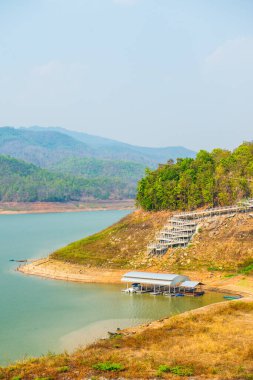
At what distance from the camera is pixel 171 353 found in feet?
106

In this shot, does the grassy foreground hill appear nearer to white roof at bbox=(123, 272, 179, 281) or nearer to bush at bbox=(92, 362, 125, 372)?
white roof at bbox=(123, 272, 179, 281)

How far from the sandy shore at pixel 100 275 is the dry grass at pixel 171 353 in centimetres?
1534

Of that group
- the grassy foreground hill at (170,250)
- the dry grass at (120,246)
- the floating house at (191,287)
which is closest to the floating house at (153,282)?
the floating house at (191,287)

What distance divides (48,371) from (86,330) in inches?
672

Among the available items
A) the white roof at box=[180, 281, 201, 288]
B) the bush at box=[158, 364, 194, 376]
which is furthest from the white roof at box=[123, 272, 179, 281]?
the bush at box=[158, 364, 194, 376]

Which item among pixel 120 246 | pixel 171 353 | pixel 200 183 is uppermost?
pixel 200 183

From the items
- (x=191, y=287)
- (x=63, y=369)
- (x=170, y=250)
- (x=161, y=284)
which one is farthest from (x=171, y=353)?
(x=170, y=250)

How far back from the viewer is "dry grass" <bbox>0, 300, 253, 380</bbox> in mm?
28359

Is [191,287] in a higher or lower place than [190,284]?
lower

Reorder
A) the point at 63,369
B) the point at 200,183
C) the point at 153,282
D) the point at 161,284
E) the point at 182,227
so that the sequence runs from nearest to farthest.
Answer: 1. the point at 63,369
2. the point at 161,284
3. the point at 153,282
4. the point at 182,227
5. the point at 200,183

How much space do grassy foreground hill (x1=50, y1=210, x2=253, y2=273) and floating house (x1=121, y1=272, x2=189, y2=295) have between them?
566 centimetres

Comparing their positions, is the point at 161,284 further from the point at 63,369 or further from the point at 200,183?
the point at 63,369

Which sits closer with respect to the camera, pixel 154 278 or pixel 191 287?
pixel 191 287

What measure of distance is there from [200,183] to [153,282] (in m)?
24.8
